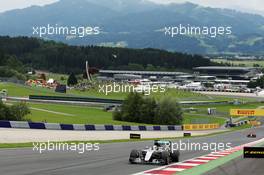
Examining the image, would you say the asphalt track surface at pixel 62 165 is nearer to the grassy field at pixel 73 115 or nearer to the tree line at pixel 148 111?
the grassy field at pixel 73 115

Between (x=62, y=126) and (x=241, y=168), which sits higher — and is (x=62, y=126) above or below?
above

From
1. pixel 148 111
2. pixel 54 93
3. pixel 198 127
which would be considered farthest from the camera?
pixel 54 93

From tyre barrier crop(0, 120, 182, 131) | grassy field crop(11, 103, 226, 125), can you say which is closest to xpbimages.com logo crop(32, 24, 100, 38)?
tyre barrier crop(0, 120, 182, 131)

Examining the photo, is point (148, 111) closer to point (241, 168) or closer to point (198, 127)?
point (198, 127)

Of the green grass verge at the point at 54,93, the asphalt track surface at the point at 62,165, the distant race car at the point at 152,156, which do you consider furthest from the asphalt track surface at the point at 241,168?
the green grass verge at the point at 54,93

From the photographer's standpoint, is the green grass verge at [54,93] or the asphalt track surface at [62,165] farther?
the green grass verge at [54,93]

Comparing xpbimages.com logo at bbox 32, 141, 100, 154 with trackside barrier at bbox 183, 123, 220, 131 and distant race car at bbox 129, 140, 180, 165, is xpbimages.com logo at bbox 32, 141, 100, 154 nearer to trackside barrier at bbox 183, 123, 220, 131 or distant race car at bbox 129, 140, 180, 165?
distant race car at bbox 129, 140, 180, 165

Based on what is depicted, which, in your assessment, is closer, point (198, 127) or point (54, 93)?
point (198, 127)

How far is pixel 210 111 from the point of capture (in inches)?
3511

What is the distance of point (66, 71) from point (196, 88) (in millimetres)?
53597

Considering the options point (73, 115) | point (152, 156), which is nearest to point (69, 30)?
point (152, 156)

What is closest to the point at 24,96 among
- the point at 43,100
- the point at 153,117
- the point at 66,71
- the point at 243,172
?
the point at 43,100

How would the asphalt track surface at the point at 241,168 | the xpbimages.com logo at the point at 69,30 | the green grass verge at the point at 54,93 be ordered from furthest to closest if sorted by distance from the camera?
the green grass verge at the point at 54,93, the xpbimages.com logo at the point at 69,30, the asphalt track surface at the point at 241,168

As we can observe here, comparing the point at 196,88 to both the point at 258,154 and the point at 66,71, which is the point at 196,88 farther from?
the point at 258,154
